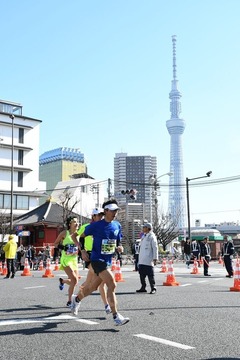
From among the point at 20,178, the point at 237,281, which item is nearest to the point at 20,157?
the point at 20,178

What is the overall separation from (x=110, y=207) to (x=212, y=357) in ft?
9.13

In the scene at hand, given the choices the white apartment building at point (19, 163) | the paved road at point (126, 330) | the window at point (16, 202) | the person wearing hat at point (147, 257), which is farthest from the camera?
the white apartment building at point (19, 163)

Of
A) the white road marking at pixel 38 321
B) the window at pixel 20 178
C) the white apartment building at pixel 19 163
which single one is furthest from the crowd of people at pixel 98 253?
the window at pixel 20 178

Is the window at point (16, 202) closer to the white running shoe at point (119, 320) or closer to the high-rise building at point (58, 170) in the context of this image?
the white running shoe at point (119, 320)

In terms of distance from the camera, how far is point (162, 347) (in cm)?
505

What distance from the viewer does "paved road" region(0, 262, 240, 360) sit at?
15.8 feet

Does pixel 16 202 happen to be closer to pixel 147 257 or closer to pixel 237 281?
pixel 147 257

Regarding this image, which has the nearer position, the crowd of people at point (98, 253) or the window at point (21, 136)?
the crowd of people at point (98, 253)

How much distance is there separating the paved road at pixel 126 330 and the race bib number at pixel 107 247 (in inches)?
42.3

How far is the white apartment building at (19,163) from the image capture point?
55.5m

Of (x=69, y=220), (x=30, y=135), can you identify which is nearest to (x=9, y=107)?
(x=30, y=135)

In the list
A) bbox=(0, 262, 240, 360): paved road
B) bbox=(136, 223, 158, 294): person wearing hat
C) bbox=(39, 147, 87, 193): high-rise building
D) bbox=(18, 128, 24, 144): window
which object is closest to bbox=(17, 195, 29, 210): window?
bbox=(18, 128, 24, 144): window

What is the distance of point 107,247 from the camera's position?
6.65 m

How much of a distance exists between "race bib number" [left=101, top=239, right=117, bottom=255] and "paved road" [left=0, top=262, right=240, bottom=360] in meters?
1.07
